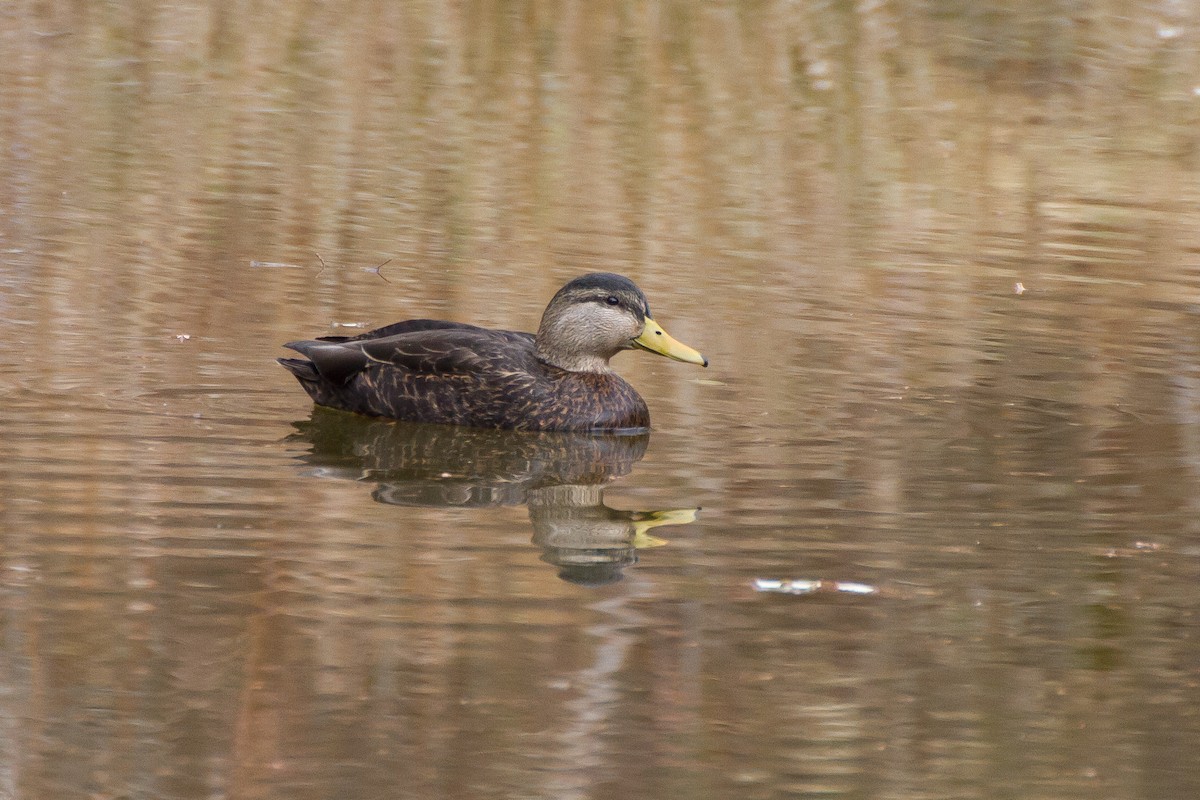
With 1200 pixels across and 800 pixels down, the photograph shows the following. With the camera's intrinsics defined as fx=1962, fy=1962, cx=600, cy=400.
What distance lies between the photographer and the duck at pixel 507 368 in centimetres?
916

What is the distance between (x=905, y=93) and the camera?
21.6 m

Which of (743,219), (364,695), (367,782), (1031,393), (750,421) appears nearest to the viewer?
(367,782)

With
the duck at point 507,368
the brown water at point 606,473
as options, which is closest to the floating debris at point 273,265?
the brown water at point 606,473

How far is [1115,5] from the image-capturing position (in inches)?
1035

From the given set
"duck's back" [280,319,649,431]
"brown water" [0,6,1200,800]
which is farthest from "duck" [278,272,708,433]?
"brown water" [0,6,1200,800]

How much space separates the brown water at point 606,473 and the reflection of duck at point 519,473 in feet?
0.11

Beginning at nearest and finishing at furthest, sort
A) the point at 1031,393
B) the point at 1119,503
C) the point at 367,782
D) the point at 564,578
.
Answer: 1. the point at 367,782
2. the point at 564,578
3. the point at 1119,503
4. the point at 1031,393

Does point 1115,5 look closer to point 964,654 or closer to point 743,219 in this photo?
point 743,219

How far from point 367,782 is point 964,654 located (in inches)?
82.4

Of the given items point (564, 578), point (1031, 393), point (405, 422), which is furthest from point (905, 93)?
point (564, 578)

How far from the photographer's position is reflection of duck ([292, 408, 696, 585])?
7324mm

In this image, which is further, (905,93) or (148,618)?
(905,93)

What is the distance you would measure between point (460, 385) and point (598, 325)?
0.77m

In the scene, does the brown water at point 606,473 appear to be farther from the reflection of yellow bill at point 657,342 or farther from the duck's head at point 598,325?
the duck's head at point 598,325
